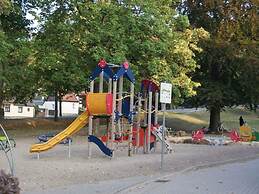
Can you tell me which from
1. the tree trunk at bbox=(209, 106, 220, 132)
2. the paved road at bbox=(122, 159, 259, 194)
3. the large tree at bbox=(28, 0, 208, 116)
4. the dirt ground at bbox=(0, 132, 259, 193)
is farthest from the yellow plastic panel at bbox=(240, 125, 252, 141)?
the paved road at bbox=(122, 159, 259, 194)

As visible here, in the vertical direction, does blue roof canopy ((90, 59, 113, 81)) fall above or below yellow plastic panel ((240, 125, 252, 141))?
above

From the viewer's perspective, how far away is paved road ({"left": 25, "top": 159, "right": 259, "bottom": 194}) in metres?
11.8

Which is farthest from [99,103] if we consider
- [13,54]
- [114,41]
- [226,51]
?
[226,51]

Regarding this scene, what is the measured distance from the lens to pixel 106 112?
65.4 feet

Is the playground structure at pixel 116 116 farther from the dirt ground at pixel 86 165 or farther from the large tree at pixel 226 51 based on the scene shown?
the large tree at pixel 226 51

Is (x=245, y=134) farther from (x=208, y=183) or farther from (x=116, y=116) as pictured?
(x=208, y=183)

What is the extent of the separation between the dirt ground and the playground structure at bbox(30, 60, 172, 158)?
49 cm

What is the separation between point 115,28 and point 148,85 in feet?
25.3

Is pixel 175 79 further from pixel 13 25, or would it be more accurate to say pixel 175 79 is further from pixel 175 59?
pixel 13 25

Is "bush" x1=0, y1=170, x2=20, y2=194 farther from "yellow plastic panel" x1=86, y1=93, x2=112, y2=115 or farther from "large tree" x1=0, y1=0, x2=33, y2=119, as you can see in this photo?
"large tree" x1=0, y1=0, x2=33, y2=119

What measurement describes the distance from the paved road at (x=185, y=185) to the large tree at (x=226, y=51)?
22633mm

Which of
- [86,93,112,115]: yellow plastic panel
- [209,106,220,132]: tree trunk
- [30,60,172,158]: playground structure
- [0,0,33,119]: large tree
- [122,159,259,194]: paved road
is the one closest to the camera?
[122,159,259,194]: paved road

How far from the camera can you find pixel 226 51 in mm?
38094

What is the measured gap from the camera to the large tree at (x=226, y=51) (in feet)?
124
